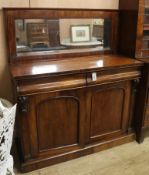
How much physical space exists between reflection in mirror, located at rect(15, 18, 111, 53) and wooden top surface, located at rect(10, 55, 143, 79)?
147 mm

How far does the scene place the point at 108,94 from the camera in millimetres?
1898

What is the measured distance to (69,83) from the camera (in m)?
1.67

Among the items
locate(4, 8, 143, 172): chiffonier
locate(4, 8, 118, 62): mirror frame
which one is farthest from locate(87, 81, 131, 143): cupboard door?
locate(4, 8, 118, 62): mirror frame

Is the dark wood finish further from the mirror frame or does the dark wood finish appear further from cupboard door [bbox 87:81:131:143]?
the mirror frame

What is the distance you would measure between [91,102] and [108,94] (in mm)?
186

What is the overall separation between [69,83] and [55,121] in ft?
1.16

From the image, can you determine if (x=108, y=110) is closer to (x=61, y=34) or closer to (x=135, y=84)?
(x=135, y=84)

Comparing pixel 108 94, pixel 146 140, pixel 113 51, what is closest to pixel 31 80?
pixel 108 94

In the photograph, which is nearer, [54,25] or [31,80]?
[31,80]

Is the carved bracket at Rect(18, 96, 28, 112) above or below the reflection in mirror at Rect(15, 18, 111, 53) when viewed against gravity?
below

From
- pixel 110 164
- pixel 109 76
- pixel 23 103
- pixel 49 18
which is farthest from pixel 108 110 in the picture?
pixel 49 18

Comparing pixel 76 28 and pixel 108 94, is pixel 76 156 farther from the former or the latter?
pixel 76 28

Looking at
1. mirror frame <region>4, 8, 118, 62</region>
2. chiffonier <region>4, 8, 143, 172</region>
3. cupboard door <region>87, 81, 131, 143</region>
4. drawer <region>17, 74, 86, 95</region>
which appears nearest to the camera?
drawer <region>17, 74, 86, 95</region>

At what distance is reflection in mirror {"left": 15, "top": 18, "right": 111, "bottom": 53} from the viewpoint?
185 centimetres
